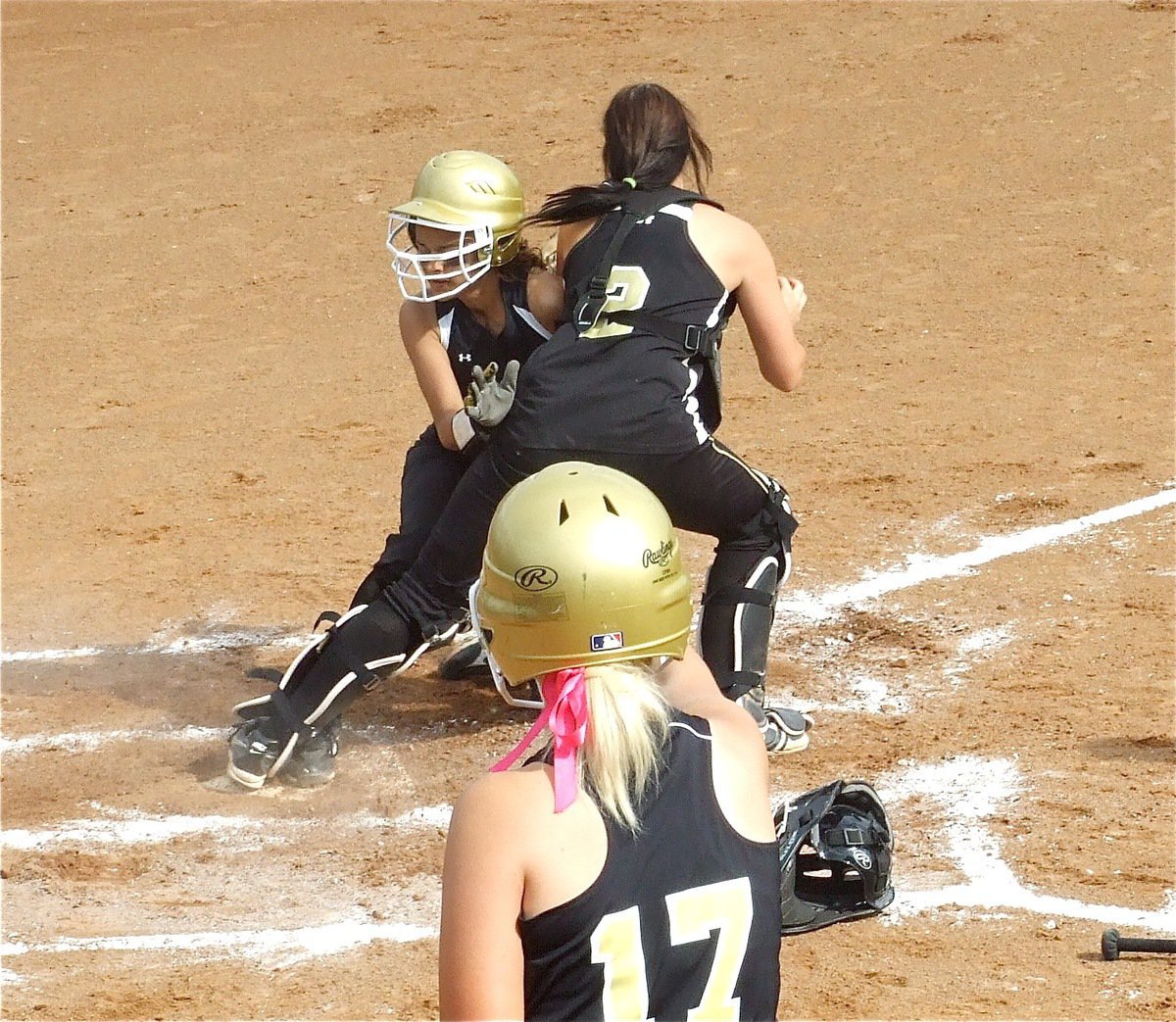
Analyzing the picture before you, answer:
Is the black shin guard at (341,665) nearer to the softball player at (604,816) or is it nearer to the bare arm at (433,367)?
the bare arm at (433,367)

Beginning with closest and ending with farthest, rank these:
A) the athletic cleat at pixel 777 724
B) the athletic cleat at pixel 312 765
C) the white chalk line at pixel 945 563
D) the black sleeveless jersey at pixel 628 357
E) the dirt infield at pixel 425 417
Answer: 1. the dirt infield at pixel 425 417
2. the black sleeveless jersey at pixel 628 357
3. the athletic cleat at pixel 777 724
4. the athletic cleat at pixel 312 765
5. the white chalk line at pixel 945 563

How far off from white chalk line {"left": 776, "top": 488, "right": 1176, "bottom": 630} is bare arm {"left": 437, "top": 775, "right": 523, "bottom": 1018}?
4343 mm

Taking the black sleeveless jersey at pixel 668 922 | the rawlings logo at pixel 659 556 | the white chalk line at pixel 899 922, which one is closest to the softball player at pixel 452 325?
the white chalk line at pixel 899 922

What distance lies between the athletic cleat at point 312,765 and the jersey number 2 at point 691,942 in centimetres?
322

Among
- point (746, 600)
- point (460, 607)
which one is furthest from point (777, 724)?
point (460, 607)

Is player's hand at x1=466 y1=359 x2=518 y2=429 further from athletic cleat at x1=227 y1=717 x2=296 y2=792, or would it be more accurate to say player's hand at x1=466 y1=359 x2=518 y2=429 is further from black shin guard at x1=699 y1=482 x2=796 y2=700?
athletic cleat at x1=227 y1=717 x2=296 y2=792

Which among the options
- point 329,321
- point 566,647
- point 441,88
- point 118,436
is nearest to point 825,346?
point 329,321

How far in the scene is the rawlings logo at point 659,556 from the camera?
2.61 m

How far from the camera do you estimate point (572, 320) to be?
5051mm

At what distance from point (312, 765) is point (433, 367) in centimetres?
136

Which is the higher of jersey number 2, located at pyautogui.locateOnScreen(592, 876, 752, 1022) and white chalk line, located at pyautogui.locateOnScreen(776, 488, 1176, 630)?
jersey number 2, located at pyautogui.locateOnScreen(592, 876, 752, 1022)

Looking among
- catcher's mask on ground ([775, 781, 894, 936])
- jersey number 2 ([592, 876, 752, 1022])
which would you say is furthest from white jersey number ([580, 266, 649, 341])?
jersey number 2 ([592, 876, 752, 1022])

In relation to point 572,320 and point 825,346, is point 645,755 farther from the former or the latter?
point 825,346

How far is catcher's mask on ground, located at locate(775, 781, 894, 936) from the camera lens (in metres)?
3.05
